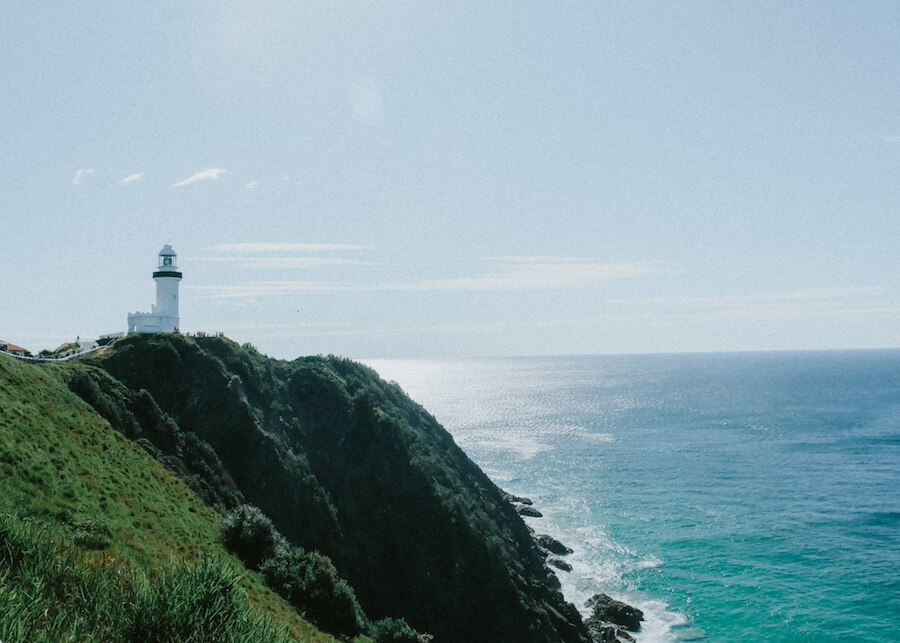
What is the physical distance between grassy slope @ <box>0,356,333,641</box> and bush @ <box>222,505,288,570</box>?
81 centimetres

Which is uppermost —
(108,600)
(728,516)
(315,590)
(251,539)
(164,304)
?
(164,304)

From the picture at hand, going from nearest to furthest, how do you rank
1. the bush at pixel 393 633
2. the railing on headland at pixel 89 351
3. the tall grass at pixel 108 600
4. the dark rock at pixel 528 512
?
the tall grass at pixel 108 600 < the bush at pixel 393 633 < the railing on headland at pixel 89 351 < the dark rock at pixel 528 512

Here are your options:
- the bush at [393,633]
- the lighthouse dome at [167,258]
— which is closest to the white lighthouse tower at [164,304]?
the lighthouse dome at [167,258]

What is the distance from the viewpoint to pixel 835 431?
403 ft

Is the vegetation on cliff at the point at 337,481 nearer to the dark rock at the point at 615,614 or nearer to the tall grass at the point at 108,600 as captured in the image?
the dark rock at the point at 615,614

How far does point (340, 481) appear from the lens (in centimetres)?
5316

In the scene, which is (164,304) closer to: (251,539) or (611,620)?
(251,539)

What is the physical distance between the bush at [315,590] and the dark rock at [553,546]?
133ft

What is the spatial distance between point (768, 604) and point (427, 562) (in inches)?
1205

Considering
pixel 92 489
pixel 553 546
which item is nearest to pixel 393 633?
pixel 92 489

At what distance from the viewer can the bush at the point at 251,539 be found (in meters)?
28.9

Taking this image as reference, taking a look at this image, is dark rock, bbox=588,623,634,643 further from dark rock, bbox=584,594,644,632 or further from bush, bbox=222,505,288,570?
bush, bbox=222,505,288,570

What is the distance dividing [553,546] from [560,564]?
13.5 feet

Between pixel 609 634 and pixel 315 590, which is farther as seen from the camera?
pixel 609 634
